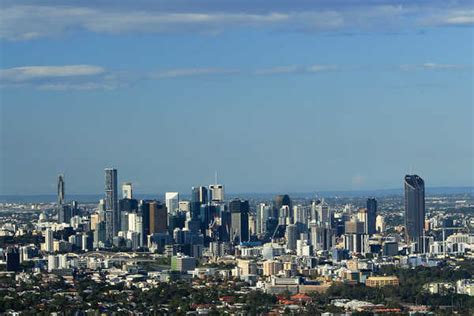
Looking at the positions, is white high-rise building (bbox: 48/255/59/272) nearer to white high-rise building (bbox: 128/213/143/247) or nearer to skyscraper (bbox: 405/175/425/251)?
white high-rise building (bbox: 128/213/143/247)

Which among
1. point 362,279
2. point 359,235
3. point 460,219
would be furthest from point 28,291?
point 460,219

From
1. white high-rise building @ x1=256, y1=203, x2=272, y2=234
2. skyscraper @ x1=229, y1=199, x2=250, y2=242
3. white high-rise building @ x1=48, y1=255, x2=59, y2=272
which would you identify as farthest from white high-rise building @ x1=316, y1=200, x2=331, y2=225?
white high-rise building @ x1=48, y1=255, x2=59, y2=272

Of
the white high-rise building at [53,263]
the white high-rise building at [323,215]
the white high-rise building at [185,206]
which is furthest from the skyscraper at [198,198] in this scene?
the white high-rise building at [53,263]

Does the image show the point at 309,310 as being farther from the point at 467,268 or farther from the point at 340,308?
the point at 467,268

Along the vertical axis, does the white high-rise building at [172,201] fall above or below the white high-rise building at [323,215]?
above

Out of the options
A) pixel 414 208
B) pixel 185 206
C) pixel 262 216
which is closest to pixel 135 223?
pixel 185 206

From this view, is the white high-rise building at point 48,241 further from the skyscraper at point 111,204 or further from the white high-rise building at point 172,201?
the white high-rise building at point 172,201
